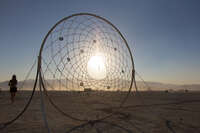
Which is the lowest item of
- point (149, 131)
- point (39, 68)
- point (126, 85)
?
point (149, 131)

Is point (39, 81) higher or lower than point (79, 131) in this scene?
higher

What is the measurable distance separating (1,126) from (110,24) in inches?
386

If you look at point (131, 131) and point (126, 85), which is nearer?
point (131, 131)

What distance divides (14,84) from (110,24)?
13.7 metres

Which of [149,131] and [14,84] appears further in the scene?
[14,84]

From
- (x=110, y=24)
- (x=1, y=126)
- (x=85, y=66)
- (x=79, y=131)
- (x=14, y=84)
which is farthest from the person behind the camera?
(x=14, y=84)

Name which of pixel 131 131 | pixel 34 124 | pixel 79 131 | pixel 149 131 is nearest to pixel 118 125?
pixel 131 131

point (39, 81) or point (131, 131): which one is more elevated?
point (39, 81)

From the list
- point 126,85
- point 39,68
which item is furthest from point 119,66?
point 39,68

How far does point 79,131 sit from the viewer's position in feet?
25.0

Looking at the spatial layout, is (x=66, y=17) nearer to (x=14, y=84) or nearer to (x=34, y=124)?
(x=34, y=124)

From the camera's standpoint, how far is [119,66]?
46.8 ft

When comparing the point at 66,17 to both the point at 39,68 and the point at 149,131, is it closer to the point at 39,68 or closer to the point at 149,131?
the point at 39,68

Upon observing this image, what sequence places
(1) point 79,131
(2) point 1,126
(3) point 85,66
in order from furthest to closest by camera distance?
(3) point 85,66
(2) point 1,126
(1) point 79,131
